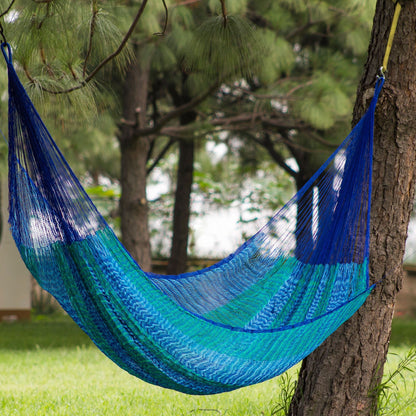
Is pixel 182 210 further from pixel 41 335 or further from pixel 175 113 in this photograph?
pixel 175 113

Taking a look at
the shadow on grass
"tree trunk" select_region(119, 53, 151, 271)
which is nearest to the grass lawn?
the shadow on grass

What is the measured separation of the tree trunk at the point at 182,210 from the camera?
5.27 meters

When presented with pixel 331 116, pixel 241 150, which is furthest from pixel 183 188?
pixel 331 116

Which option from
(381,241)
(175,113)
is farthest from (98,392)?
(175,113)

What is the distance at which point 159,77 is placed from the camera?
16.2ft

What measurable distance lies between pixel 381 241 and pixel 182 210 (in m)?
3.55

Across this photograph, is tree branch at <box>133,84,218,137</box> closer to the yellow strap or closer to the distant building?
the yellow strap

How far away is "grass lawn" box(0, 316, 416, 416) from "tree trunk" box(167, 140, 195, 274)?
1413 mm

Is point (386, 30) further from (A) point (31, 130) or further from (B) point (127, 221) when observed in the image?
(B) point (127, 221)

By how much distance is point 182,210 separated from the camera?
5.27m

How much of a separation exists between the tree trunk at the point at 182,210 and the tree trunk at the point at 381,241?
3482 millimetres

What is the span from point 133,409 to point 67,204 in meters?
1.11

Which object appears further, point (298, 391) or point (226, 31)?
point (226, 31)

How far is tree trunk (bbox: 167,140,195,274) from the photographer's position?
5273mm
